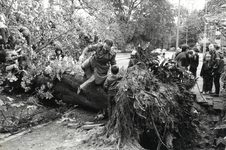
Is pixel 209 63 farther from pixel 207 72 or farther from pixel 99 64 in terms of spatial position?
pixel 99 64

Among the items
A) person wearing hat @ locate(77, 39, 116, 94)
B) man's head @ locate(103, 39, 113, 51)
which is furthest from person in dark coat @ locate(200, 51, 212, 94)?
man's head @ locate(103, 39, 113, 51)

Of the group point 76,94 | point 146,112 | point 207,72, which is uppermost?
Result: point 207,72

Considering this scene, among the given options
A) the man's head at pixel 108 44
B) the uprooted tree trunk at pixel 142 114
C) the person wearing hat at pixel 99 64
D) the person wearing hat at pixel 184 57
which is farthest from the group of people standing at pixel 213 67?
the man's head at pixel 108 44

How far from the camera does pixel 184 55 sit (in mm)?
8461

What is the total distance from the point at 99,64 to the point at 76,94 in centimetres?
134

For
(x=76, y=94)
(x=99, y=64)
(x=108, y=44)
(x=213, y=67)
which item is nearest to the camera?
(x=108, y=44)

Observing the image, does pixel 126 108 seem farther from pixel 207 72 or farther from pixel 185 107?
pixel 207 72

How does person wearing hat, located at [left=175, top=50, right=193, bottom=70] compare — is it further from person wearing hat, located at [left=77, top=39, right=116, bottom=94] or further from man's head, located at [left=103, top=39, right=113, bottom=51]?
man's head, located at [left=103, top=39, right=113, bottom=51]

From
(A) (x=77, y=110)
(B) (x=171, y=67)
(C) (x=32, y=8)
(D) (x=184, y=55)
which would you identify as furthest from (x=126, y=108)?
(C) (x=32, y=8)

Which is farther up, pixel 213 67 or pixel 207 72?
pixel 213 67

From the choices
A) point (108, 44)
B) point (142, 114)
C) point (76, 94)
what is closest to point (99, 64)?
point (108, 44)

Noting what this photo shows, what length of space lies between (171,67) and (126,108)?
1721 millimetres

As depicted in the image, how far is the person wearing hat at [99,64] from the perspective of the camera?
6.54m

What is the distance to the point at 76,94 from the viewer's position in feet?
24.8
